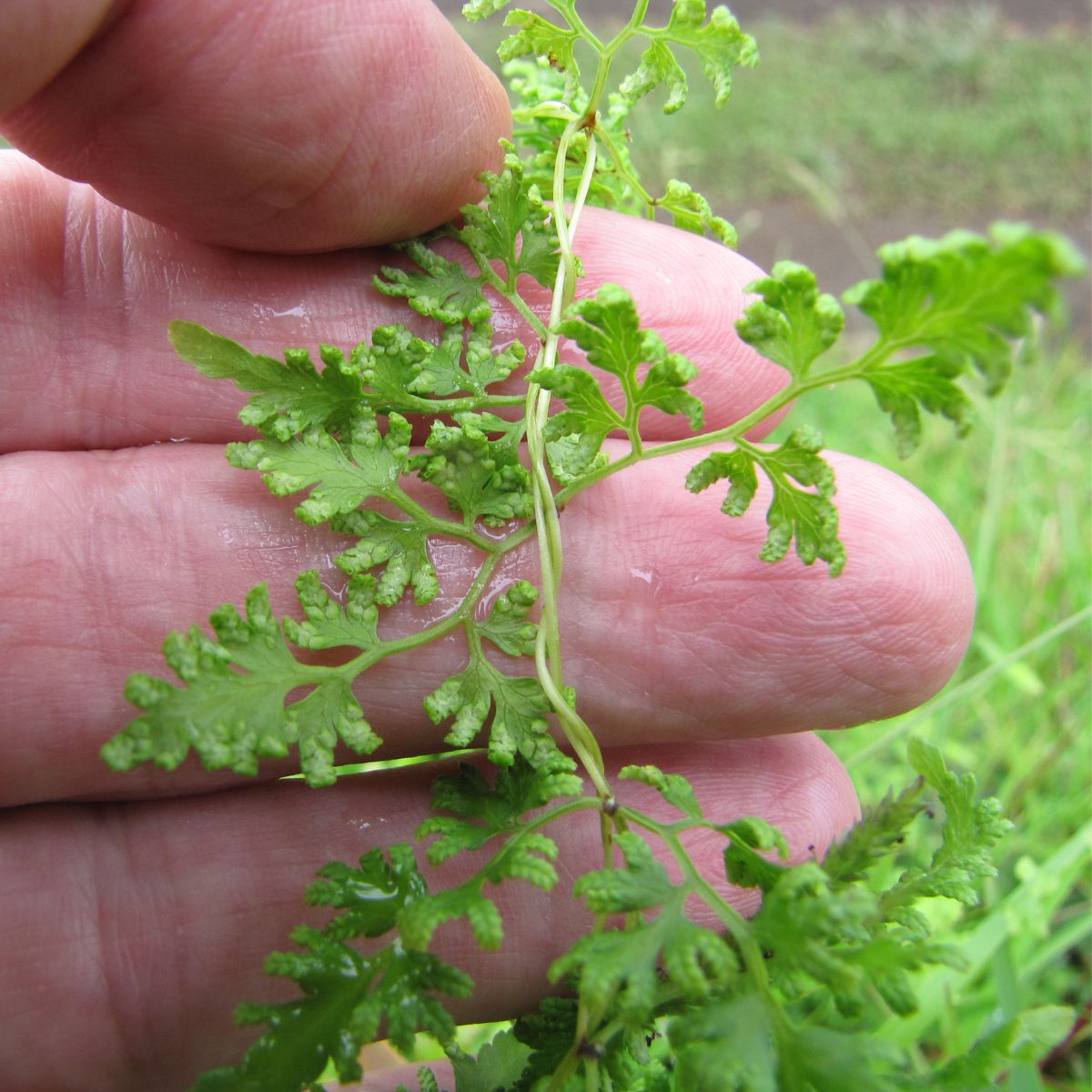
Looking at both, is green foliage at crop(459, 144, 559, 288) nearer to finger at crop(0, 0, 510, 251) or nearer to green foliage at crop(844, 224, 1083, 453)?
finger at crop(0, 0, 510, 251)

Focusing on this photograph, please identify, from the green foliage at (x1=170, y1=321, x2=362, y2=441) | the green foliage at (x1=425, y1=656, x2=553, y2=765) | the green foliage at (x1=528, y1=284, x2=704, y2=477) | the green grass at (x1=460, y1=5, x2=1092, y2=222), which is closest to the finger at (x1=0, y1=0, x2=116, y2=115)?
the green foliage at (x1=170, y1=321, x2=362, y2=441)

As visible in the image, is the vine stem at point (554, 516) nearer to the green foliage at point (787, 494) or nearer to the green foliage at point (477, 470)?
the green foliage at point (477, 470)

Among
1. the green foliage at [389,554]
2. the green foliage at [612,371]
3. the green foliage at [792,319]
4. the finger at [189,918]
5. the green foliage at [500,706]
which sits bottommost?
the finger at [189,918]

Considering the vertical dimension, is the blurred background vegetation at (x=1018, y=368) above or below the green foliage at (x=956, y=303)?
below

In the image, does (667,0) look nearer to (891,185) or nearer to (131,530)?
(891,185)

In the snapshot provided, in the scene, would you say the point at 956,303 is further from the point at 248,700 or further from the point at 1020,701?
the point at 1020,701

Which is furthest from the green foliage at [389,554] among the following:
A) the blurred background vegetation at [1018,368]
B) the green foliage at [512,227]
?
the blurred background vegetation at [1018,368]

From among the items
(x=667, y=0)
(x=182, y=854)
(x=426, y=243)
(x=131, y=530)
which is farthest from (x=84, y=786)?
(x=667, y=0)
